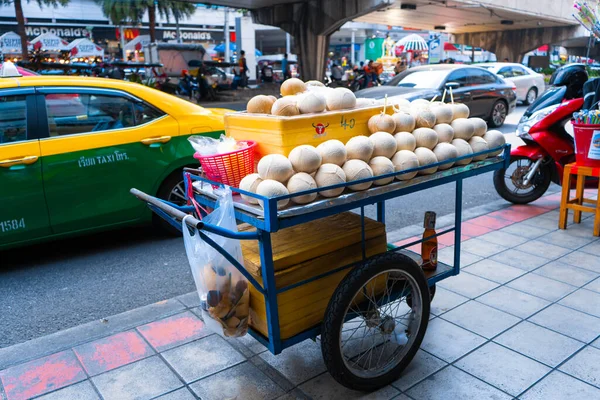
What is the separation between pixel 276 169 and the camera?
231 centimetres

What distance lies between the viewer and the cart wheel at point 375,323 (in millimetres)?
2398

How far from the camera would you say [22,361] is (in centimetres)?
307

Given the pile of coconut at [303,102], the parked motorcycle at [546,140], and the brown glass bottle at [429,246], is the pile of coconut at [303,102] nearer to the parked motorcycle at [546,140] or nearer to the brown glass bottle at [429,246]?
the brown glass bottle at [429,246]

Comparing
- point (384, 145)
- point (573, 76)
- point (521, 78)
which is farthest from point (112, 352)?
point (521, 78)

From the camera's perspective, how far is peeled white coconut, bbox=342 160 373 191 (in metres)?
2.43

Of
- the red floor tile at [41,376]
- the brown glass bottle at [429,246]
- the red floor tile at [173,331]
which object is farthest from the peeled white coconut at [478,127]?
the red floor tile at [41,376]

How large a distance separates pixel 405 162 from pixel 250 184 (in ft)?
2.71

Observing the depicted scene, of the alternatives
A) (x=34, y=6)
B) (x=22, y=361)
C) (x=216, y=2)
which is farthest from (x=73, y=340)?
(x=34, y=6)

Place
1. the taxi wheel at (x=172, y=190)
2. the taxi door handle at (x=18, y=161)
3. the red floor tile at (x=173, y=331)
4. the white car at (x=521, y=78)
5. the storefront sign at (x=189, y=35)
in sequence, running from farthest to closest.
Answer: the storefront sign at (x=189, y=35), the white car at (x=521, y=78), the taxi wheel at (x=172, y=190), the taxi door handle at (x=18, y=161), the red floor tile at (x=173, y=331)

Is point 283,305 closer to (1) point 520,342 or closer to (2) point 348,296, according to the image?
(2) point 348,296

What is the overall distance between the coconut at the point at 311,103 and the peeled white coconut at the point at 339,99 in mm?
78

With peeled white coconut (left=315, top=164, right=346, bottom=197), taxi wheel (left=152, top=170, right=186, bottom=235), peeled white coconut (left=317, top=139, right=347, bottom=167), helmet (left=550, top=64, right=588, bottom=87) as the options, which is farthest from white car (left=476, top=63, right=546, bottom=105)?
peeled white coconut (left=315, top=164, right=346, bottom=197)

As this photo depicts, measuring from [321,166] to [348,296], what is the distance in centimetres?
63

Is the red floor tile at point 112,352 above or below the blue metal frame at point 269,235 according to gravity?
below
